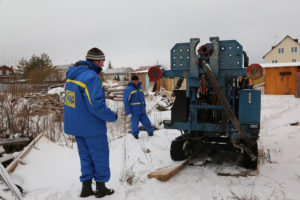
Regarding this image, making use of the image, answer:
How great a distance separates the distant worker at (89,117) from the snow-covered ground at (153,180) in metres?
0.37

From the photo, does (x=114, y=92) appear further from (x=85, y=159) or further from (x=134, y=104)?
(x=85, y=159)

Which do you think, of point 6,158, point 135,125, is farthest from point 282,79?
point 6,158

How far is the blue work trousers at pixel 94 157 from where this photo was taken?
3.14 metres

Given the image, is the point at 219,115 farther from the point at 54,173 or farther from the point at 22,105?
the point at 22,105

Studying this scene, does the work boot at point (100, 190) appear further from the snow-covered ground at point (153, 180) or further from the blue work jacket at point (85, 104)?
the blue work jacket at point (85, 104)

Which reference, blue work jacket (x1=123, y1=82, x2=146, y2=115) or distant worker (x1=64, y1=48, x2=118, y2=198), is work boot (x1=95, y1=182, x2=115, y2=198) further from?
blue work jacket (x1=123, y1=82, x2=146, y2=115)

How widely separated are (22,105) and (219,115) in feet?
14.8

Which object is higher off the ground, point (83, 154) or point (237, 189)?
point (83, 154)

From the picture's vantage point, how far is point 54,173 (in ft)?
13.2

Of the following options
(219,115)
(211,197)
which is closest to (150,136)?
(219,115)

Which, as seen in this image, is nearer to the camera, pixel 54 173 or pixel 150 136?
pixel 54 173

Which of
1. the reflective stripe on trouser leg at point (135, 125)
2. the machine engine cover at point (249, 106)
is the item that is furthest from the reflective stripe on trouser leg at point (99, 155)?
the reflective stripe on trouser leg at point (135, 125)

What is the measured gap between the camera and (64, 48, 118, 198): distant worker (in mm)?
3000

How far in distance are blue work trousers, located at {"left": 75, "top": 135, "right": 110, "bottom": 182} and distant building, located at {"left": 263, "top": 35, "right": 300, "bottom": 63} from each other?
45.0 m
